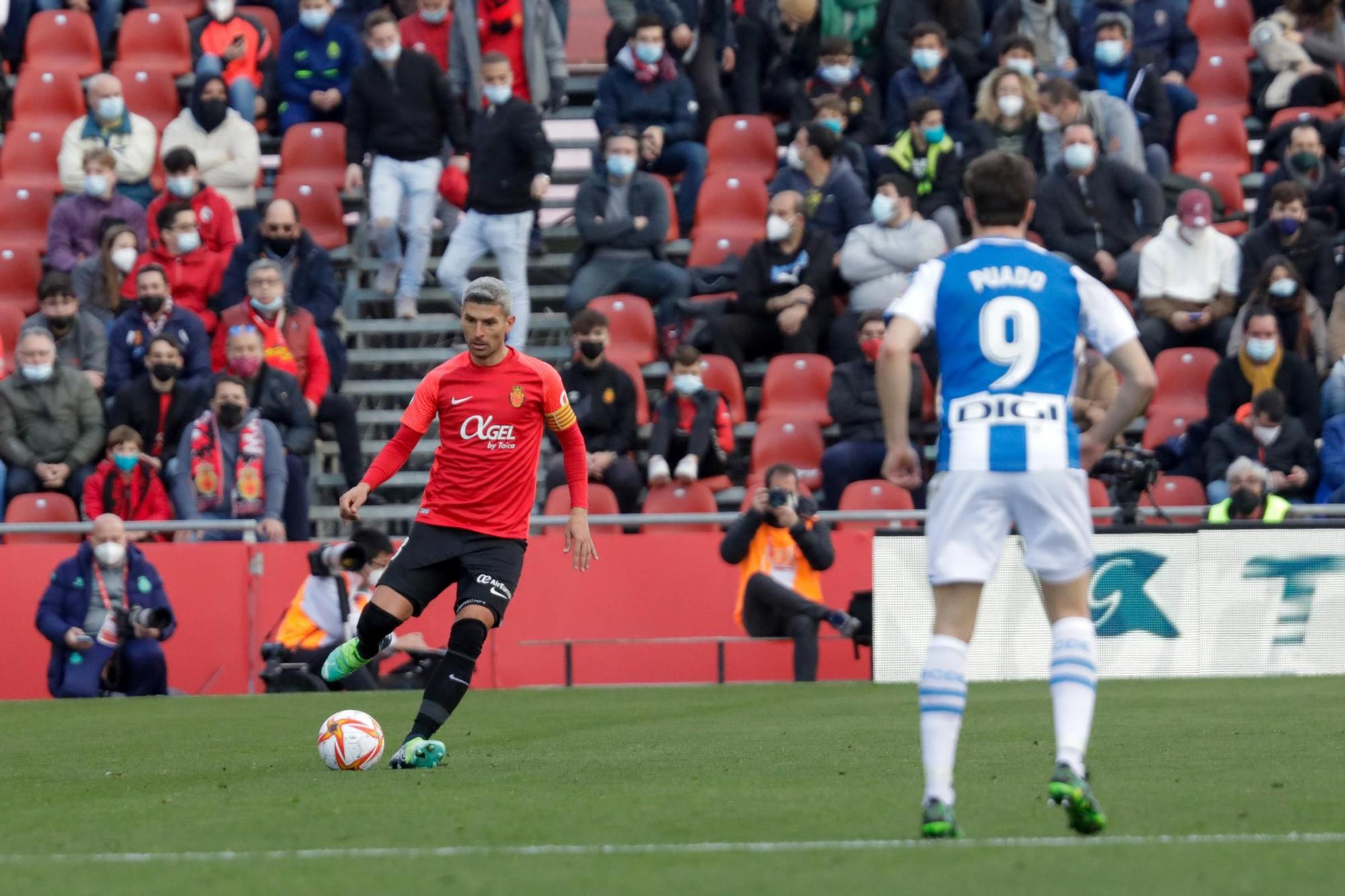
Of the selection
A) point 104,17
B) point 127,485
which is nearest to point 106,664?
point 127,485

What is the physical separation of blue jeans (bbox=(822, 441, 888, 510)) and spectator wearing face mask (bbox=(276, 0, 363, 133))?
6.58 m

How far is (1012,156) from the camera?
258 inches

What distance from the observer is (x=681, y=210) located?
67.1ft

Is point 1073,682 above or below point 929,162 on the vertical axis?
below

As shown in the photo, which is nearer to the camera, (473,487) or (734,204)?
(473,487)

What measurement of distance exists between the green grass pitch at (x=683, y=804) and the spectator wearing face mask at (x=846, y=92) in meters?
8.40

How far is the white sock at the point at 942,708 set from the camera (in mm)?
6035

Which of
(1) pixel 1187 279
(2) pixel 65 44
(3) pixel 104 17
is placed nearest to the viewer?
(1) pixel 1187 279

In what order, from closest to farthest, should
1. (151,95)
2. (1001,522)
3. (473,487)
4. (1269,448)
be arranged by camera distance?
(1001,522) → (473,487) → (1269,448) → (151,95)

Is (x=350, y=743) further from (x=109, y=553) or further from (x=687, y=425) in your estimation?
(x=687, y=425)

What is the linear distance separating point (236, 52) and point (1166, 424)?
32.7 ft

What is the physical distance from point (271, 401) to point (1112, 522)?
6940 millimetres

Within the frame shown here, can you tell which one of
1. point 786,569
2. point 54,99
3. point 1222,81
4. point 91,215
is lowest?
point 786,569

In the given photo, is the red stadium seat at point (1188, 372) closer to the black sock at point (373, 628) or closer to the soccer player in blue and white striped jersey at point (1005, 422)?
the black sock at point (373, 628)
